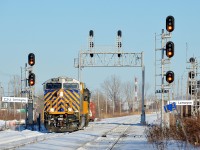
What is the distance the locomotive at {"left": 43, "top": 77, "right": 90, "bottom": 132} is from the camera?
34.2 meters

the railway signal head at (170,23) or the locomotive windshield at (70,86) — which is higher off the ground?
the railway signal head at (170,23)

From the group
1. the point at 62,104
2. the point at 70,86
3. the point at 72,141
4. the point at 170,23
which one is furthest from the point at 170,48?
the point at 62,104

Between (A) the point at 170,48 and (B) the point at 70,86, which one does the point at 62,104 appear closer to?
(B) the point at 70,86

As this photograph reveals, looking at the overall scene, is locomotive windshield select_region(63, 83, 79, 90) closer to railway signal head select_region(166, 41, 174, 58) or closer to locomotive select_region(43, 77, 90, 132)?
locomotive select_region(43, 77, 90, 132)

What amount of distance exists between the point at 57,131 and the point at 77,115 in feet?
6.21

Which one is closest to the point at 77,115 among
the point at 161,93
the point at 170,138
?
the point at 161,93

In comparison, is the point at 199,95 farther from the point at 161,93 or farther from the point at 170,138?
the point at 170,138

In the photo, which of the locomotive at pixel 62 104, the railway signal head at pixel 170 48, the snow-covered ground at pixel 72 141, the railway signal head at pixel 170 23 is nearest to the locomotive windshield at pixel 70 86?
the locomotive at pixel 62 104

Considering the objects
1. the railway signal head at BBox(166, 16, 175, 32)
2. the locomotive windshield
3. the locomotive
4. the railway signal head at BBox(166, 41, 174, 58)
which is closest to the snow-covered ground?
the locomotive

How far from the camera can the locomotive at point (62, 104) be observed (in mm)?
34159

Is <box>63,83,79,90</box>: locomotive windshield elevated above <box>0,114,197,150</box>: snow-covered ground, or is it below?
above

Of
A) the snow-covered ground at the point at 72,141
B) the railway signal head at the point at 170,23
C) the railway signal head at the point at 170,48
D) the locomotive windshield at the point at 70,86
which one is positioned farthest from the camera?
the locomotive windshield at the point at 70,86

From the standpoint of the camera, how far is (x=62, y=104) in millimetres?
34500

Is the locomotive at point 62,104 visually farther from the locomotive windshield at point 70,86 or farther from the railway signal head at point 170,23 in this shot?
the railway signal head at point 170,23
